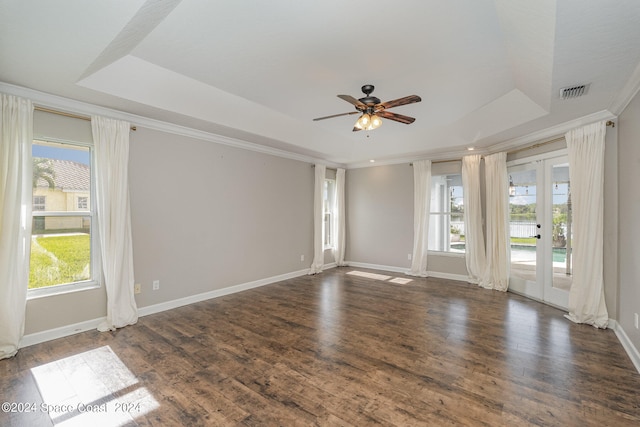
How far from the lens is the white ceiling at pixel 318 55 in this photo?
6.38 ft

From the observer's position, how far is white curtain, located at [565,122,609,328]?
3.53 meters

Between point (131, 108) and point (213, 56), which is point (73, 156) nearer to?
point (131, 108)

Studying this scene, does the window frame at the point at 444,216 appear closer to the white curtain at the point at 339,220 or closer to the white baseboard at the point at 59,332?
the white curtain at the point at 339,220

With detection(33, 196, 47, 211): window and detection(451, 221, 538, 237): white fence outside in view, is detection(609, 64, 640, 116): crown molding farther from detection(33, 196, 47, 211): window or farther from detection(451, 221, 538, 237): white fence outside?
detection(33, 196, 47, 211): window

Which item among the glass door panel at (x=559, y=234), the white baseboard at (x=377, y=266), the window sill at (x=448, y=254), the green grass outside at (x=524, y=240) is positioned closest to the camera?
the glass door panel at (x=559, y=234)

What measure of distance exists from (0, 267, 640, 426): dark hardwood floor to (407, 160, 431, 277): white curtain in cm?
215

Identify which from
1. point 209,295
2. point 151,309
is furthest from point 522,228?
point 151,309

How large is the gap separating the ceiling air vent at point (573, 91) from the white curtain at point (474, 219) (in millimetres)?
2650

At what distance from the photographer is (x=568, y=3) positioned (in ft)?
5.34

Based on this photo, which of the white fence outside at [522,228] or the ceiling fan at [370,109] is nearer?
the ceiling fan at [370,109]

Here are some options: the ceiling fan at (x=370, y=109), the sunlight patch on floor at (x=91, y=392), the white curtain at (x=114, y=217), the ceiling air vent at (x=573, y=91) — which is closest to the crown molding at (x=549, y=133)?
the ceiling air vent at (x=573, y=91)

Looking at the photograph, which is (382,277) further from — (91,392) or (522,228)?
(91,392)

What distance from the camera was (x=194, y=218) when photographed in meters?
4.46

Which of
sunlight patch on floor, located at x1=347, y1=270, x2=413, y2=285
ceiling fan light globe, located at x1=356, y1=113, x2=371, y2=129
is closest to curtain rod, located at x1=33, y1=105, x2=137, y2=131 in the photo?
ceiling fan light globe, located at x1=356, y1=113, x2=371, y2=129
